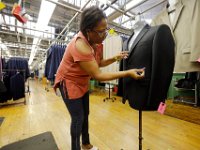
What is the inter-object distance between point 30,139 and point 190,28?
2510 millimetres

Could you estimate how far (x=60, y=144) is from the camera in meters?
1.75

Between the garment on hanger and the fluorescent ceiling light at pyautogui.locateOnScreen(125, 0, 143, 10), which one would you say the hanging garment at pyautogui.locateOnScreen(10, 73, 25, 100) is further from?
the fluorescent ceiling light at pyautogui.locateOnScreen(125, 0, 143, 10)

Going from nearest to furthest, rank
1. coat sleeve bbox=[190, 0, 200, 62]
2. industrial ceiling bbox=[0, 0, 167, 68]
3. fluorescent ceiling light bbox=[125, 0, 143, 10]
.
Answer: coat sleeve bbox=[190, 0, 200, 62] → fluorescent ceiling light bbox=[125, 0, 143, 10] → industrial ceiling bbox=[0, 0, 167, 68]

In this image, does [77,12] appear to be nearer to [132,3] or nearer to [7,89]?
[132,3]

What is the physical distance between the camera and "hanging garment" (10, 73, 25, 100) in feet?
11.6

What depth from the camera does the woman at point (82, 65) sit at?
3.16 feet

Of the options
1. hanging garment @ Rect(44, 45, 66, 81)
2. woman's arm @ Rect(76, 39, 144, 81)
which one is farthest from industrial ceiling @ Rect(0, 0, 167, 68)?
woman's arm @ Rect(76, 39, 144, 81)

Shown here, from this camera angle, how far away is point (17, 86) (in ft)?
11.9

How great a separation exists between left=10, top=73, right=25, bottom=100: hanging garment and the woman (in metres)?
2.94

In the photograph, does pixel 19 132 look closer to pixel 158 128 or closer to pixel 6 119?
pixel 6 119

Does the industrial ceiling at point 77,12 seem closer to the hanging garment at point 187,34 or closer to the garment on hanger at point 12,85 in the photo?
the hanging garment at point 187,34

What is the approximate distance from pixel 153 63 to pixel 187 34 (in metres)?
1.07

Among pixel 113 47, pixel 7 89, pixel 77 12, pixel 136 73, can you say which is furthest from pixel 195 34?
pixel 7 89

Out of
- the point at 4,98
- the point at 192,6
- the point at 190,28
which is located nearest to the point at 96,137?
the point at 190,28
